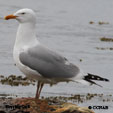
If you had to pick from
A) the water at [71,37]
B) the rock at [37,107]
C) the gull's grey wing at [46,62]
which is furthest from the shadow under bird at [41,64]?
the water at [71,37]

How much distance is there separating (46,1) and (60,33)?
25.7 metres

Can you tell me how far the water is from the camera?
16641mm

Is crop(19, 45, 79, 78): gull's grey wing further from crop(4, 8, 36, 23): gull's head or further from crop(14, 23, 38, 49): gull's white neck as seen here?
crop(4, 8, 36, 23): gull's head

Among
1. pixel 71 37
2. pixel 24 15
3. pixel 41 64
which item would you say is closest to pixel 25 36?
pixel 24 15

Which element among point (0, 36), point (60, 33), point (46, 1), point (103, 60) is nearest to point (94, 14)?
point (46, 1)

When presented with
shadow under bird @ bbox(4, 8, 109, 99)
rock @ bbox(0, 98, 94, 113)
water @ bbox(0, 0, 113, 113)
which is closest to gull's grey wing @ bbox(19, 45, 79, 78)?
shadow under bird @ bbox(4, 8, 109, 99)

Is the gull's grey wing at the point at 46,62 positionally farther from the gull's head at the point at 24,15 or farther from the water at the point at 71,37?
the water at the point at 71,37

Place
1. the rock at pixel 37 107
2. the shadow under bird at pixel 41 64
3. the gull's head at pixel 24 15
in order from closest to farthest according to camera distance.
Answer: the rock at pixel 37 107 → the shadow under bird at pixel 41 64 → the gull's head at pixel 24 15

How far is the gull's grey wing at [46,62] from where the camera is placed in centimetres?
1138

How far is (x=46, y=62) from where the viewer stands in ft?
37.7

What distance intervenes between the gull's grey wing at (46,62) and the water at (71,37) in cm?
243

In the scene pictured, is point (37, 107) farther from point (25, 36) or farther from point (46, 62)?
point (25, 36)

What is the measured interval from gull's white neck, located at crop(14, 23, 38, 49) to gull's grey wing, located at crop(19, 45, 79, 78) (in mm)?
204

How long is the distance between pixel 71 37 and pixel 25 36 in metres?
19.1
